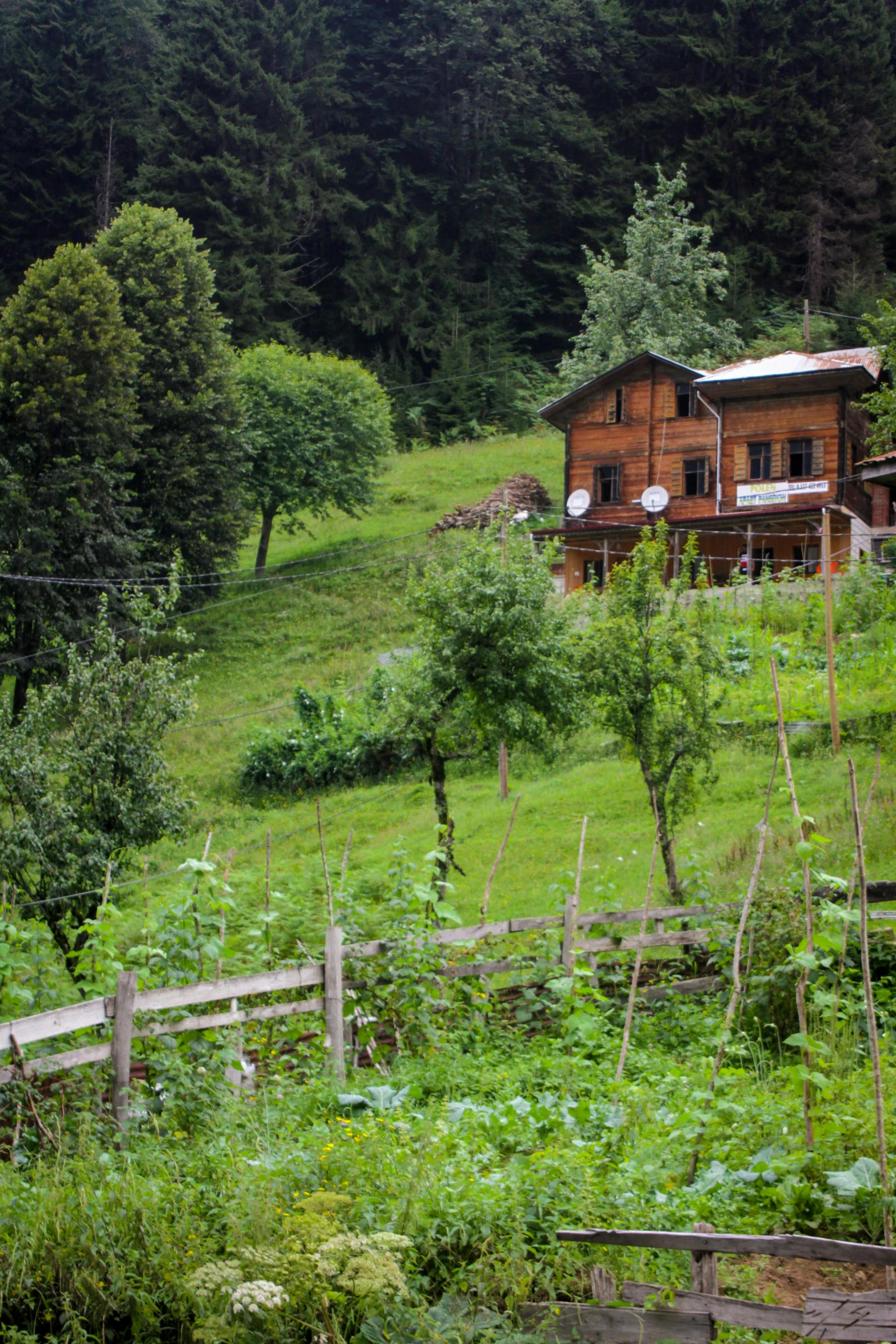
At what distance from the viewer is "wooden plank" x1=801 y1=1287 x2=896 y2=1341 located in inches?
192

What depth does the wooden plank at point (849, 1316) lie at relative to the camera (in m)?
4.87

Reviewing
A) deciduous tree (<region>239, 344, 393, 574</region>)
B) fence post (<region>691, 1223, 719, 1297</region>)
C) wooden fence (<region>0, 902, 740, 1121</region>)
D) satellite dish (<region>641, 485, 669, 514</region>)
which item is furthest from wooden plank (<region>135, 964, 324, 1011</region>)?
deciduous tree (<region>239, 344, 393, 574</region>)

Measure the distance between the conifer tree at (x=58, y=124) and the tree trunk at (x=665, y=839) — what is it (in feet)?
184

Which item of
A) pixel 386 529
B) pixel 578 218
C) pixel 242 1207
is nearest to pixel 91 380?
pixel 386 529

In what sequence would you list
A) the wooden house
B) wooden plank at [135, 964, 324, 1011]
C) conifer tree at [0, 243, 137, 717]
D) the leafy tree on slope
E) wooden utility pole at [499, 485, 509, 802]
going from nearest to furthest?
wooden plank at [135, 964, 324, 1011] → wooden utility pole at [499, 485, 509, 802] → conifer tree at [0, 243, 137, 717] → the wooden house → the leafy tree on slope

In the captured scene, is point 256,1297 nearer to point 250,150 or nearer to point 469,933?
point 469,933

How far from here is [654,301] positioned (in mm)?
49062

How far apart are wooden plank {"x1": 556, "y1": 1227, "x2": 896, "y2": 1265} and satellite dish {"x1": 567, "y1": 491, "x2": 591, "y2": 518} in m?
36.9

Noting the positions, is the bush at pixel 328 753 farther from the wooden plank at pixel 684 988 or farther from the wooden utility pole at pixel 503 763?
the wooden plank at pixel 684 988

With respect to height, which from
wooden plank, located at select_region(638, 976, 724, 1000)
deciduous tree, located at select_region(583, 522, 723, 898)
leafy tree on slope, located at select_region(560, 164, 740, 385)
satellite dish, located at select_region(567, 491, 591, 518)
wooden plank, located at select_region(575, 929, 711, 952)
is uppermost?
leafy tree on slope, located at select_region(560, 164, 740, 385)

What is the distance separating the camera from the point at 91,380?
109 feet

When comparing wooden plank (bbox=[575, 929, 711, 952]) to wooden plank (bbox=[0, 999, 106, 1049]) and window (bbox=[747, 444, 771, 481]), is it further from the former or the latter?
window (bbox=[747, 444, 771, 481])

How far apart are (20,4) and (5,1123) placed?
7118 cm

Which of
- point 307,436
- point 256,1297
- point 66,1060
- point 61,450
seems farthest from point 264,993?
point 307,436
